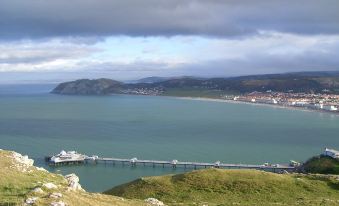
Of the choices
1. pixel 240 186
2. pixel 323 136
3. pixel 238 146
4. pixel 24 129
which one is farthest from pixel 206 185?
pixel 24 129

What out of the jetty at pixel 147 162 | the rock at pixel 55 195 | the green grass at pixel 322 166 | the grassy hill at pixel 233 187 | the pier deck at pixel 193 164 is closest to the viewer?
the rock at pixel 55 195

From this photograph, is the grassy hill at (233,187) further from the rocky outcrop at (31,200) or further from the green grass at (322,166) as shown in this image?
the green grass at (322,166)

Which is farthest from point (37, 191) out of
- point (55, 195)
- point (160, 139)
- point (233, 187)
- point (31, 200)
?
point (160, 139)

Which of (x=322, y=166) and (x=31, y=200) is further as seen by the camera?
(x=322, y=166)

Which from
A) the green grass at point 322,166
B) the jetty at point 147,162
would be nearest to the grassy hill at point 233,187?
the green grass at point 322,166

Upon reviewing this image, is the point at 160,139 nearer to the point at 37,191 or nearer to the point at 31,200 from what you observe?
the point at 37,191

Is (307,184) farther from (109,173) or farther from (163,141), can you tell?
(163,141)
